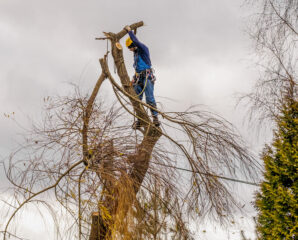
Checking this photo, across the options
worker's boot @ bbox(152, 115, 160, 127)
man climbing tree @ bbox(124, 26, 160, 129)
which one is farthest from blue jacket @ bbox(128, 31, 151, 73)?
worker's boot @ bbox(152, 115, 160, 127)

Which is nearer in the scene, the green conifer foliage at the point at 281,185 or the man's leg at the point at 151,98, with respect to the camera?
the man's leg at the point at 151,98

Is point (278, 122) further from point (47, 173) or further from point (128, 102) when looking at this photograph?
point (47, 173)

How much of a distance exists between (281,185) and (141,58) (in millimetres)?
2379

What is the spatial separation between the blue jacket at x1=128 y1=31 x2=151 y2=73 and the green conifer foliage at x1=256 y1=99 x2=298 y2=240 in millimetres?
1942

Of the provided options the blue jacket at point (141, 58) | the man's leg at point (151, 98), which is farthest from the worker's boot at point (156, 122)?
the blue jacket at point (141, 58)

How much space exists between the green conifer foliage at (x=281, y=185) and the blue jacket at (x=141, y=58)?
1.94m

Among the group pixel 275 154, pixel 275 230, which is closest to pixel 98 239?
pixel 275 230

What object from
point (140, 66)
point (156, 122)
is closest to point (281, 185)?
point (156, 122)

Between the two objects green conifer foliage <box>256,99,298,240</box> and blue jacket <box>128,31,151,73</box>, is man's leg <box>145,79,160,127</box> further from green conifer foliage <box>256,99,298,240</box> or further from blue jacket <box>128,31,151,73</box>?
green conifer foliage <box>256,99,298,240</box>

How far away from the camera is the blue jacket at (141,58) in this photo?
468 cm

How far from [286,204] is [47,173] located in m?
2.88

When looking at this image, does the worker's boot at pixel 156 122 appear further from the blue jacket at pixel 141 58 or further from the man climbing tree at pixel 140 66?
the blue jacket at pixel 141 58

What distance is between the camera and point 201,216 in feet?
12.3

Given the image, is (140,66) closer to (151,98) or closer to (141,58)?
(141,58)
